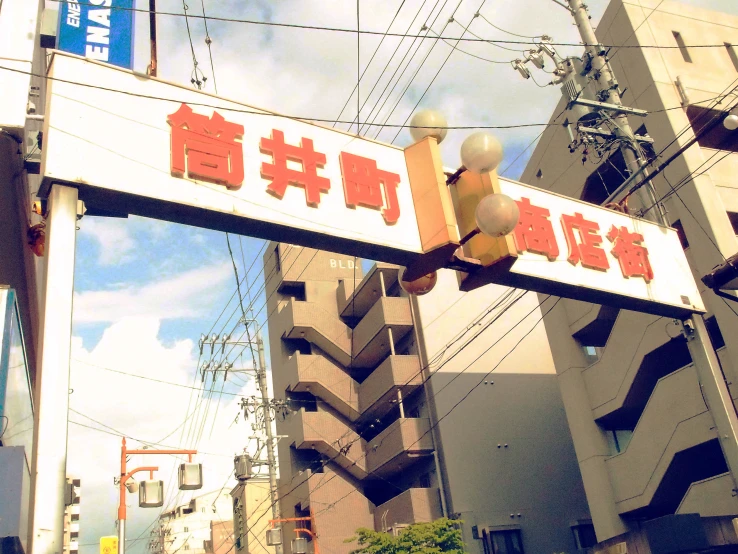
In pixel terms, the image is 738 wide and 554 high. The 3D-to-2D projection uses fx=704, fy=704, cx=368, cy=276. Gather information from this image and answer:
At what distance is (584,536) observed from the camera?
1166 inches

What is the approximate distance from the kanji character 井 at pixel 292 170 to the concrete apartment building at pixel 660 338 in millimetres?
12073

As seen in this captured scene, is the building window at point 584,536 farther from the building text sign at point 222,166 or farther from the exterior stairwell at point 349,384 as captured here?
the building text sign at point 222,166

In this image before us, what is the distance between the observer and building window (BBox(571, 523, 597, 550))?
96.8 feet

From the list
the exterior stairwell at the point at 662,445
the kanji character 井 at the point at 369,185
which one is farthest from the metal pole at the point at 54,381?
the exterior stairwell at the point at 662,445

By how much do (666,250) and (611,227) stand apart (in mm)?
1333

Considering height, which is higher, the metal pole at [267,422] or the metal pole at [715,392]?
the metal pole at [267,422]

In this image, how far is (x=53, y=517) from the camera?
5.52 m

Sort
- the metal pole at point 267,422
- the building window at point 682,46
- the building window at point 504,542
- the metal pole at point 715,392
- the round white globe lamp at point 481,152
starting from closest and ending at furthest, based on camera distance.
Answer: the round white globe lamp at point 481,152 → the metal pole at point 715,392 → the building window at point 682,46 → the metal pole at point 267,422 → the building window at point 504,542

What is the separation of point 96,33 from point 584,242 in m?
7.48

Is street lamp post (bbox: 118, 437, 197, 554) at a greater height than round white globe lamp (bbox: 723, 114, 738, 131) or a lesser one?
lesser

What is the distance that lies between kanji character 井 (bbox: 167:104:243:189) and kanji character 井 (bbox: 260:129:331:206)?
38cm

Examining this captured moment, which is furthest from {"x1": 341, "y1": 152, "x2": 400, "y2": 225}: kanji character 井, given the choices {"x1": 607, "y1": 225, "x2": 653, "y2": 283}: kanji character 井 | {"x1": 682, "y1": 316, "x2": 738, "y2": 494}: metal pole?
{"x1": 682, "y1": 316, "x2": 738, "y2": 494}: metal pole

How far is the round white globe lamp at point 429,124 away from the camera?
873cm

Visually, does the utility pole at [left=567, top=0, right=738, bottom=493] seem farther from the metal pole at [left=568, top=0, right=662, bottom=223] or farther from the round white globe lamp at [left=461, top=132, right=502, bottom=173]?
Answer: the round white globe lamp at [left=461, top=132, right=502, bottom=173]
